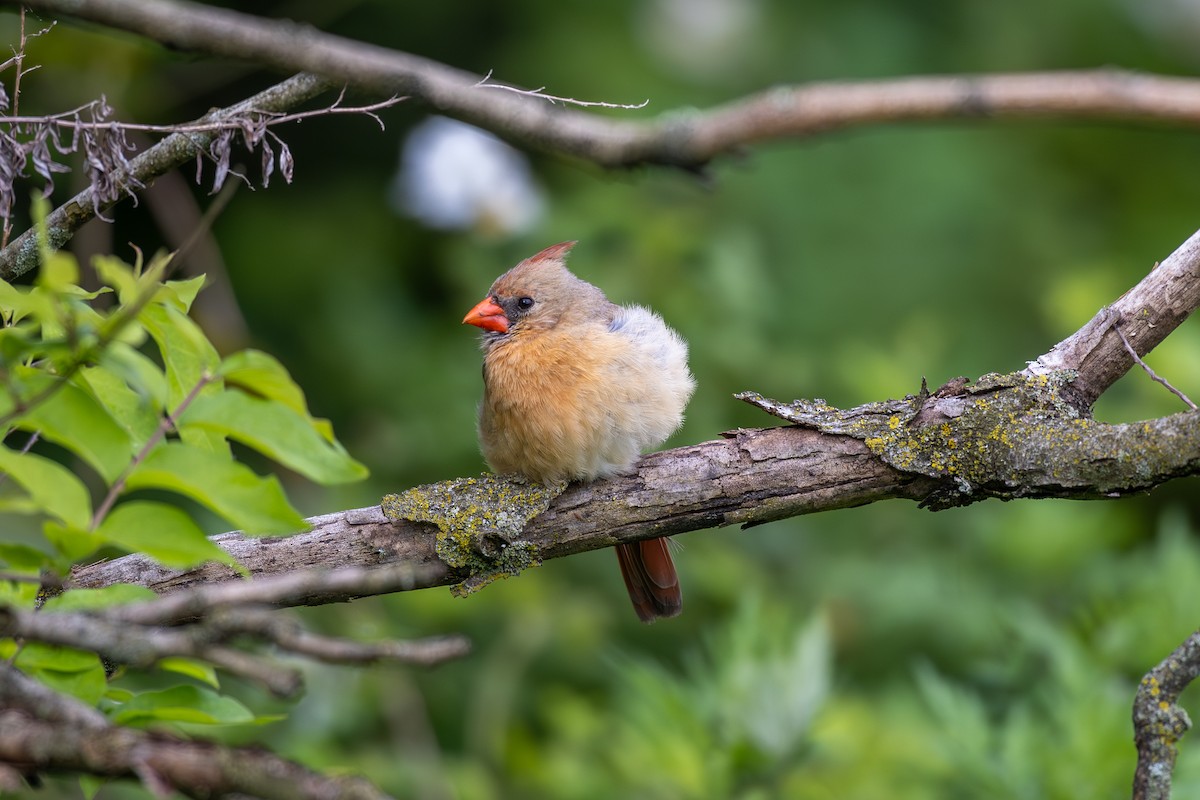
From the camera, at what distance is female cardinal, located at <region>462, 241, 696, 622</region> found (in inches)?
121

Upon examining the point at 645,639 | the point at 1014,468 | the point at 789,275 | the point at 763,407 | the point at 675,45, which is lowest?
the point at 1014,468

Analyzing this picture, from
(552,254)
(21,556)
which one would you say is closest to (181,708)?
(21,556)

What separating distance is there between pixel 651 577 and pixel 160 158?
1.89 m

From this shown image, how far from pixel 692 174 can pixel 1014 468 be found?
4.76 ft

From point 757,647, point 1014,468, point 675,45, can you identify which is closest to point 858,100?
point 1014,468

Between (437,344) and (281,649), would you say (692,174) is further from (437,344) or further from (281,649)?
(437,344)

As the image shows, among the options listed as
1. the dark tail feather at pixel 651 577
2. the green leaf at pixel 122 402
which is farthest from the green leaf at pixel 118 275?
the dark tail feather at pixel 651 577

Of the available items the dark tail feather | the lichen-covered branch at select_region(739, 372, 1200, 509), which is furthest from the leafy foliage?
the dark tail feather

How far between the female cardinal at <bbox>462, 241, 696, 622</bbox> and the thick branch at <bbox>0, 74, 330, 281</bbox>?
1.06 m

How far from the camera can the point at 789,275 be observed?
→ 6.30m

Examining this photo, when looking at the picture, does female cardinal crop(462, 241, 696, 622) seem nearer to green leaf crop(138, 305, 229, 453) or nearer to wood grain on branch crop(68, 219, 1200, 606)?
wood grain on branch crop(68, 219, 1200, 606)

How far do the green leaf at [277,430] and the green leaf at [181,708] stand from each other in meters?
0.44

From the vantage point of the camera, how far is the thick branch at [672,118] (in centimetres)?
113

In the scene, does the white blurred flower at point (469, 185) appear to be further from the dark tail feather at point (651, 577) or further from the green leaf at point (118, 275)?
the green leaf at point (118, 275)
